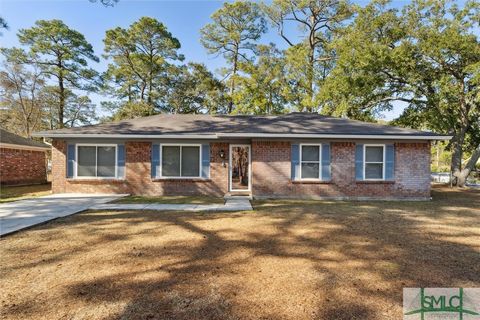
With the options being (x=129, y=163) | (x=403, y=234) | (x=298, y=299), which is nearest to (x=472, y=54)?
(x=403, y=234)

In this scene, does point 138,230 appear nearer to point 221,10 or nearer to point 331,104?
point 331,104

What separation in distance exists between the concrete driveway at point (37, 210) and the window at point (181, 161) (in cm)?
275

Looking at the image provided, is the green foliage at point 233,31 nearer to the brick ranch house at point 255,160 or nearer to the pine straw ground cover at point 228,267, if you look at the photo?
the brick ranch house at point 255,160

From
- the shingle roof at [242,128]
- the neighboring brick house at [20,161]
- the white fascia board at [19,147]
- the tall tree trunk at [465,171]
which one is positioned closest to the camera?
the shingle roof at [242,128]

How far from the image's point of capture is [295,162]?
34.4 feet

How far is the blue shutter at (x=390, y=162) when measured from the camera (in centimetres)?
1038

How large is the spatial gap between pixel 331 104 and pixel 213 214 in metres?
14.9

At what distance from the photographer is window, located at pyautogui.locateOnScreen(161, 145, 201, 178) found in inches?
436

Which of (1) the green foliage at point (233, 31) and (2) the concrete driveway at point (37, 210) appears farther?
(1) the green foliage at point (233, 31)

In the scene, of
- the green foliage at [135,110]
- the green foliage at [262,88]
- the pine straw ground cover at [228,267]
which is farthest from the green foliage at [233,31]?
the pine straw ground cover at [228,267]

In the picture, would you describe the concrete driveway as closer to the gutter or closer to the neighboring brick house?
the gutter

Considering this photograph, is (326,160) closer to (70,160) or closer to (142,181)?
(142,181)

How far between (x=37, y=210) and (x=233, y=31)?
72.1ft

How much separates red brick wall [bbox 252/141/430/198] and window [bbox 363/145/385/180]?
1.07 ft
